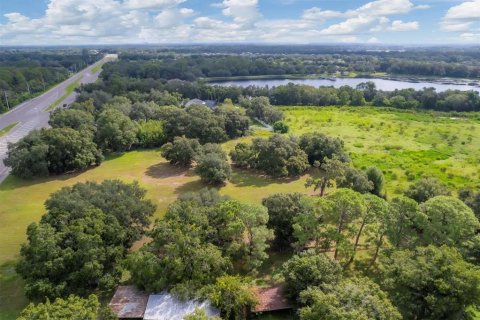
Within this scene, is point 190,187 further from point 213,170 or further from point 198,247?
point 198,247

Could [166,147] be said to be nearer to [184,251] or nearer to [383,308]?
[184,251]

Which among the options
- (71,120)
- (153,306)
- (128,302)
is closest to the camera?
(153,306)

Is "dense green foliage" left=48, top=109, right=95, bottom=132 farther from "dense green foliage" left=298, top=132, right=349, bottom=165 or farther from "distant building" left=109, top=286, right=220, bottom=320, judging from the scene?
"distant building" left=109, top=286, right=220, bottom=320

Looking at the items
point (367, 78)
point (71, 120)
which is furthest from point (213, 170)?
point (367, 78)

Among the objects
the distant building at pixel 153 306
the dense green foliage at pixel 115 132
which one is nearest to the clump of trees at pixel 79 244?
the distant building at pixel 153 306

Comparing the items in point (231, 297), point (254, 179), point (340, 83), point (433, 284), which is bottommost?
point (254, 179)

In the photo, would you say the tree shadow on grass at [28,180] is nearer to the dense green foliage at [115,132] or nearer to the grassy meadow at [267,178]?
the grassy meadow at [267,178]

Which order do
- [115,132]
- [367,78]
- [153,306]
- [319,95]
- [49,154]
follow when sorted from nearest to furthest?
[153,306]
[49,154]
[115,132]
[319,95]
[367,78]

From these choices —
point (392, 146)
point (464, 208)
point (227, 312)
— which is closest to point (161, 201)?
point (227, 312)
